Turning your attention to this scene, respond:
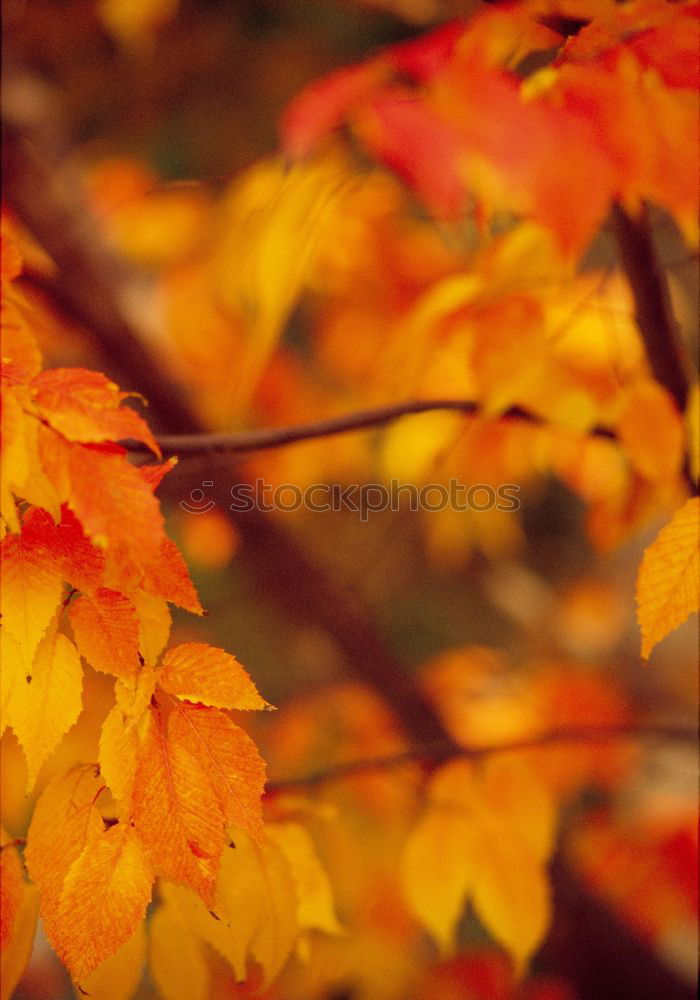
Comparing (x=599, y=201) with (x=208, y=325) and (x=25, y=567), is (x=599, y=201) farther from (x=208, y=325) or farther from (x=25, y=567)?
(x=208, y=325)

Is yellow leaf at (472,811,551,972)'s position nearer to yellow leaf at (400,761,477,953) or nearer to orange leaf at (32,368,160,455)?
yellow leaf at (400,761,477,953)

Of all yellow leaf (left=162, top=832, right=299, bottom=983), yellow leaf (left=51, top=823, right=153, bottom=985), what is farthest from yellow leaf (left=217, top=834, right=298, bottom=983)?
yellow leaf (left=51, top=823, right=153, bottom=985)

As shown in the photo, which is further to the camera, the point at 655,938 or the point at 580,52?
the point at 655,938

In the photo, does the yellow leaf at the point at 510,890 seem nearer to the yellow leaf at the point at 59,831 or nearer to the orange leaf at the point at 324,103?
the yellow leaf at the point at 59,831

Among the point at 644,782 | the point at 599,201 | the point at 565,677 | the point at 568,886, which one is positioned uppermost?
the point at 599,201

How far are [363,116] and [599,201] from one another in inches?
11.7

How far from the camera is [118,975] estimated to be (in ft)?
1.67

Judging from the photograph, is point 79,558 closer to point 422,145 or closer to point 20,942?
point 20,942

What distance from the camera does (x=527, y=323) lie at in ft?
2.40

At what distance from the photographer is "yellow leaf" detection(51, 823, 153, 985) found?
1.44ft

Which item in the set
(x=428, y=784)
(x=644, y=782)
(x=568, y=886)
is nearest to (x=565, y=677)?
(x=644, y=782)

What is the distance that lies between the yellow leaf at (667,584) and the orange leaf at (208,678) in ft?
0.73

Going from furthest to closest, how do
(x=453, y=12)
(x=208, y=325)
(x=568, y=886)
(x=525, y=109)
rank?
(x=208, y=325) → (x=568, y=886) → (x=453, y=12) → (x=525, y=109)

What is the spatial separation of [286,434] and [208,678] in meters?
0.18
